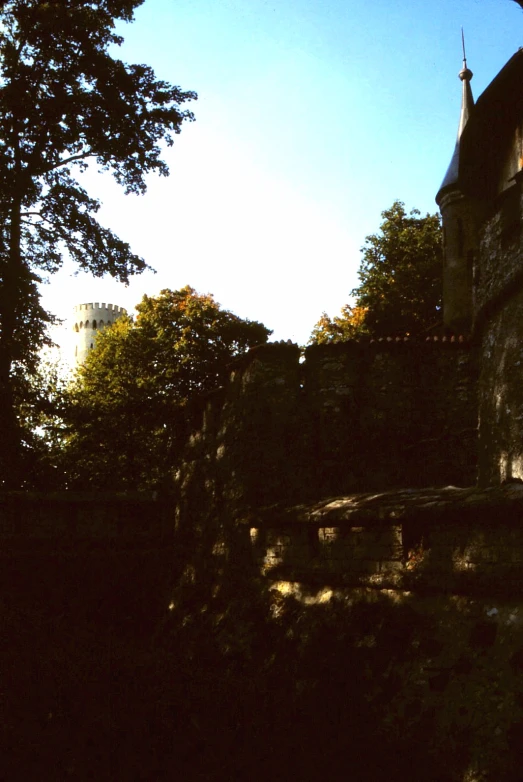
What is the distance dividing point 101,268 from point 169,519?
792cm

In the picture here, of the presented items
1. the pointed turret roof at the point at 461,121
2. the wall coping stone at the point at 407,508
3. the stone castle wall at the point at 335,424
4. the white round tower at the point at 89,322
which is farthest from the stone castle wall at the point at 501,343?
the white round tower at the point at 89,322

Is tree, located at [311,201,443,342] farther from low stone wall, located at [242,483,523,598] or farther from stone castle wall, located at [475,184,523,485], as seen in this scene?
low stone wall, located at [242,483,523,598]

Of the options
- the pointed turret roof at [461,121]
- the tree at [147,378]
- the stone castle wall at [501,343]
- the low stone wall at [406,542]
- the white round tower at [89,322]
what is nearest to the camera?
the low stone wall at [406,542]

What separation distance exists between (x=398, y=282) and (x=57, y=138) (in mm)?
13908

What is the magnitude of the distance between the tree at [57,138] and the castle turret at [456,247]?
817 cm

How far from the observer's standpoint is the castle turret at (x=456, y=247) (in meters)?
18.6

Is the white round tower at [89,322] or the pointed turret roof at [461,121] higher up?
the white round tower at [89,322]

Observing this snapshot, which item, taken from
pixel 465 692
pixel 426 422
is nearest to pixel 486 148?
pixel 426 422

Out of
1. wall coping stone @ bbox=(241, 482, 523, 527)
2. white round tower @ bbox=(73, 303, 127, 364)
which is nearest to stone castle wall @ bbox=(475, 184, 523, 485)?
wall coping stone @ bbox=(241, 482, 523, 527)

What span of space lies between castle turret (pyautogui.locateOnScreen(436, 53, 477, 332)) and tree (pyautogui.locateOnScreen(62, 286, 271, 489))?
333 inches

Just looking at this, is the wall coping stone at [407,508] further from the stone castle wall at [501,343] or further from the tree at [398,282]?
the tree at [398,282]

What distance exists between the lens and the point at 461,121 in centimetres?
2083

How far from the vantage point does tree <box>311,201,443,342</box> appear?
23.4 m

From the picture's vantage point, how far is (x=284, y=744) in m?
4.90
